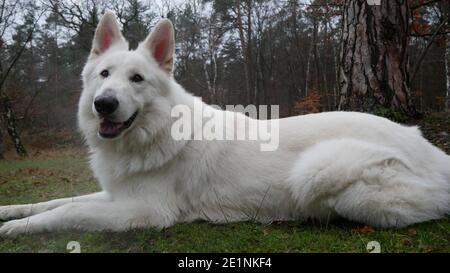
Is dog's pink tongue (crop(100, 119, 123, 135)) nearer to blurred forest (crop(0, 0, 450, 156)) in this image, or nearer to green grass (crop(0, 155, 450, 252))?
green grass (crop(0, 155, 450, 252))

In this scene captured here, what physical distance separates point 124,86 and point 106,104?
0.30m

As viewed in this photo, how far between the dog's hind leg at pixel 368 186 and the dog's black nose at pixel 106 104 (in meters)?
1.70

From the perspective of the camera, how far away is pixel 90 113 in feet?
11.0

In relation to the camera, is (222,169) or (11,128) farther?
(11,128)

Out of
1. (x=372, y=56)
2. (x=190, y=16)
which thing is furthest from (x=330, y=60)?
(x=372, y=56)

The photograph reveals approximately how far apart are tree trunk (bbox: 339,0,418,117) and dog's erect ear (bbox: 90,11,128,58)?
128 inches

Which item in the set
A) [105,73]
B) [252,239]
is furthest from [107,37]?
[252,239]

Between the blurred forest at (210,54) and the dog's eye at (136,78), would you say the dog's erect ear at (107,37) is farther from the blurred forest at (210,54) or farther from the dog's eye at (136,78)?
the blurred forest at (210,54)

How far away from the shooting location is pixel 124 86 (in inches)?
123

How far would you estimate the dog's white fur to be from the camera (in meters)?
2.83

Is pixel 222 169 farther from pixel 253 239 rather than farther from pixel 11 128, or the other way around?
pixel 11 128

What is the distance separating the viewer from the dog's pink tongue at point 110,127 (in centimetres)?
311
